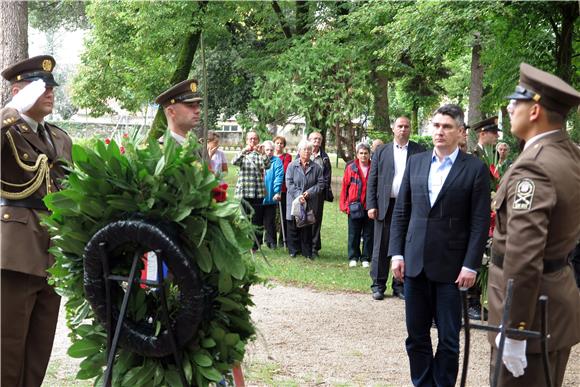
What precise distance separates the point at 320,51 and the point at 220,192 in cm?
1759

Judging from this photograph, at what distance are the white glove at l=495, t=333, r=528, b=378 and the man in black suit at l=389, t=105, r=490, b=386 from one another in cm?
175

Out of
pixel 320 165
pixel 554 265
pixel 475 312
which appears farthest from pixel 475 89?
pixel 554 265

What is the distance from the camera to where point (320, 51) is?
70.7 ft

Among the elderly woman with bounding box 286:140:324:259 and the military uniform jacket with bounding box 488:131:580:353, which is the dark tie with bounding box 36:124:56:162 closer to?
the military uniform jacket with bounding box 488:131:580:353

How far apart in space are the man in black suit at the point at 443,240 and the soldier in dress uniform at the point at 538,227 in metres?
1.56

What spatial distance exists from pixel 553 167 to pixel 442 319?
2217mm

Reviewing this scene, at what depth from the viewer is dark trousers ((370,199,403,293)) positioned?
1073 centimetres

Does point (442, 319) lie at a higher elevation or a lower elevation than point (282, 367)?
higher

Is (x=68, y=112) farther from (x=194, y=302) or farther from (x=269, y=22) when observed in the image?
(x=194, y=302)

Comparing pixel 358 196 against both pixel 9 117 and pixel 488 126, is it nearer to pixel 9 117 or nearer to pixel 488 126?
pixel 488 126

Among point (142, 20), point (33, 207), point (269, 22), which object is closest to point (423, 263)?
point (33, 207)

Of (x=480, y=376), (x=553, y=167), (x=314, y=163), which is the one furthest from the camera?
(x=314, y=163)

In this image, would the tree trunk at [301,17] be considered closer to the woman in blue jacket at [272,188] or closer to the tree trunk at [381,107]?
the tree trunk at [381,107]

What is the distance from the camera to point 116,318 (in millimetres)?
4199
